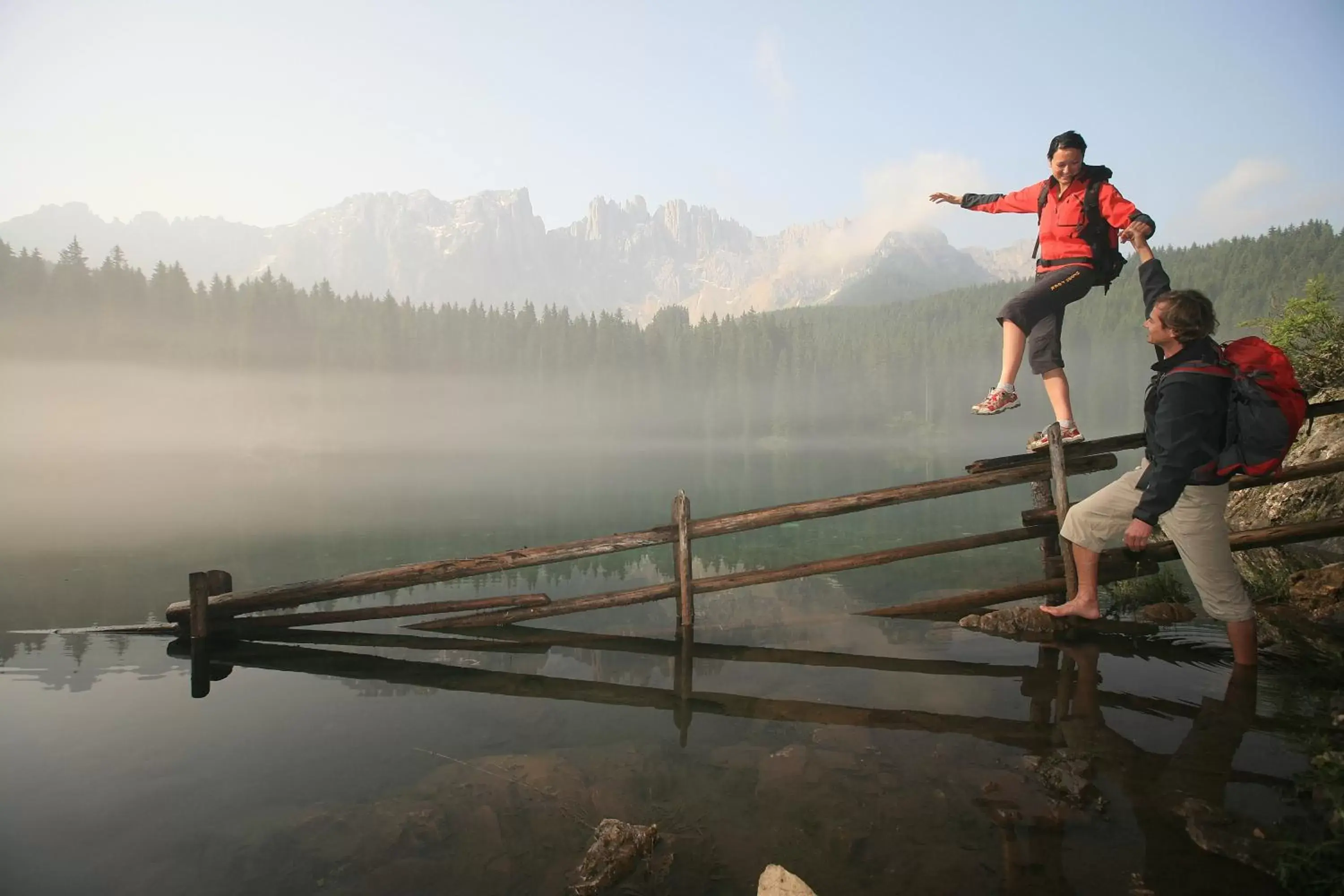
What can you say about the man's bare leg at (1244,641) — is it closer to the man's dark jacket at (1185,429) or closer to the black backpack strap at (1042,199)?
the man's dark jacket at (1185,429)

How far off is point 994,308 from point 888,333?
44229 millimetres

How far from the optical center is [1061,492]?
764 centimetres

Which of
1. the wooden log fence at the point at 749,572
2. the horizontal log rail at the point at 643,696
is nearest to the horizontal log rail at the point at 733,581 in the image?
the wooden log fence at the point at 749,572

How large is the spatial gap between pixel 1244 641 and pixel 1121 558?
2.03m

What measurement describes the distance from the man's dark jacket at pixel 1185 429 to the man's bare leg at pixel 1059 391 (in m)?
2.11

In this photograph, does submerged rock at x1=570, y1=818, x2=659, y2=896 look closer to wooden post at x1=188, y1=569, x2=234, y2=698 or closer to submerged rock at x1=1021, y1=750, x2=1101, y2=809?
submerged rock at x1=1021, y1=750, x2=1101, y2=809

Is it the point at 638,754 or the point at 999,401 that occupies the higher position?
the point at 999,401

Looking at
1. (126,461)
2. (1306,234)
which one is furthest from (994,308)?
(126,461)

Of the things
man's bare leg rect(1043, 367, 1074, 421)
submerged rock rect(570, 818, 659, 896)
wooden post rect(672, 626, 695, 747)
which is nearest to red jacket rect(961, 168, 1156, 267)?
man's bare leg rect(1043, 367, 1074, 421)

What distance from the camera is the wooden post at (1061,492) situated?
7695 mm

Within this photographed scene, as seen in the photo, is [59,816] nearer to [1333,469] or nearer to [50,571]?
[1333,469]

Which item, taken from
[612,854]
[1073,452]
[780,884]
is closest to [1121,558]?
[1073,452]

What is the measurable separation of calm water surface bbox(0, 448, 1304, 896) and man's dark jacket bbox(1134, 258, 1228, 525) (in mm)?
1952

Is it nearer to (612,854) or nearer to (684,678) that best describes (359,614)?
(684,678)
